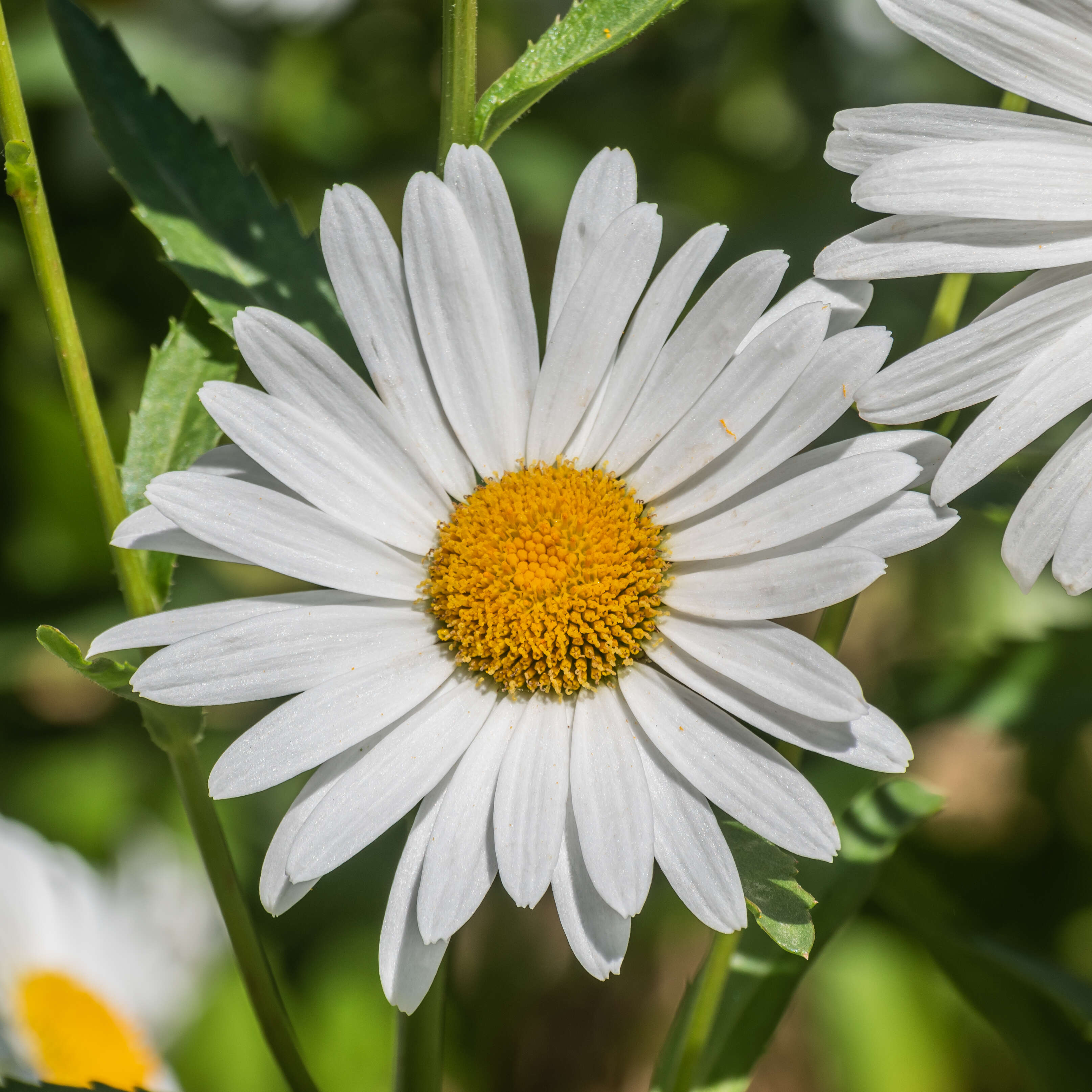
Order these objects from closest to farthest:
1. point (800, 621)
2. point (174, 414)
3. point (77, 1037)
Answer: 1. point (174, 414)
2. point (77, 1037)
3. point (800, 621)

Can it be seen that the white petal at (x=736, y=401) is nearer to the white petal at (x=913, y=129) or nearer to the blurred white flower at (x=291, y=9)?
the white petal at (x=913, y=129)

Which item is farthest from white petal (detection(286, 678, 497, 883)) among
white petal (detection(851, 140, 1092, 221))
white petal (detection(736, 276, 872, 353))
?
white petal (detection(851, 140, 1092, 221))

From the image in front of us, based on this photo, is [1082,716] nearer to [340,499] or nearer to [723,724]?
[723,724]

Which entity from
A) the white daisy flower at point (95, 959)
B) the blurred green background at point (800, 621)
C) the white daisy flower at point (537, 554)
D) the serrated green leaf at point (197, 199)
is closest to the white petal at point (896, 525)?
the white daisy flower at point (537, 554)

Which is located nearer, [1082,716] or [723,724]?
[723,724]

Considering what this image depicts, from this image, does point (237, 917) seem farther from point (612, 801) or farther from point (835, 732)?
point (835, 732)

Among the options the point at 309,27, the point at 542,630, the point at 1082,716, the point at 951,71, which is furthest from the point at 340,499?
the point at 951,71

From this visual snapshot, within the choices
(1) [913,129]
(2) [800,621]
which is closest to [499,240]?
(1) [913,129]
